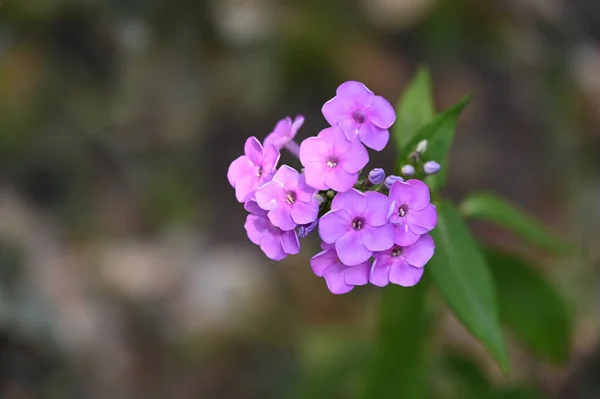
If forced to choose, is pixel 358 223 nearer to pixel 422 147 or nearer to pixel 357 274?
pixel 357 274

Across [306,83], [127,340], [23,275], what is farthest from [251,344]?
[306,83]

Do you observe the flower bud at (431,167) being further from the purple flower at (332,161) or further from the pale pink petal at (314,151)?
the pale pink petal at (314,151)

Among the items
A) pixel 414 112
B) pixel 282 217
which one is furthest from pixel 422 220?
pixel 414 112

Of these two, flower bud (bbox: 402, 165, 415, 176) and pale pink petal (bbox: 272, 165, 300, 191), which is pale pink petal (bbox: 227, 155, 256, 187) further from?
flower bud (bbox: 402, 165, 415, 176)

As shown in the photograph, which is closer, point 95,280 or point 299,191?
point 299,191

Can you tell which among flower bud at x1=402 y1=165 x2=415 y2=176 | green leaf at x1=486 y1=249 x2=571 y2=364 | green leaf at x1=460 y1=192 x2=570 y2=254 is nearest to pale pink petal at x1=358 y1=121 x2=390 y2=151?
flower bud at x1=402 y1=165 x2=415 y2=176

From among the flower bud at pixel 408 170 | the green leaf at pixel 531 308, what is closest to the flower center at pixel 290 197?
the flower bud at pixel 408 170

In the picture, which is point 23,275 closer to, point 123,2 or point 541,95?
point 123,2
